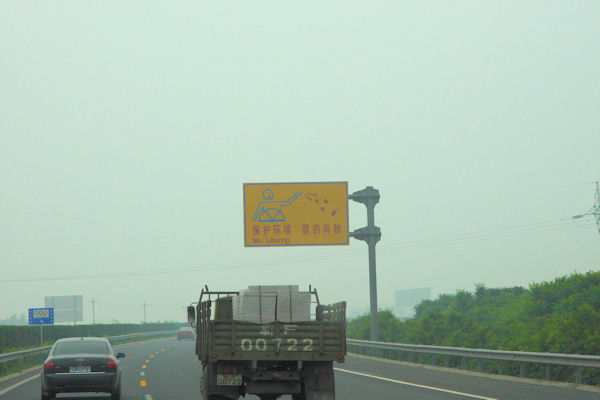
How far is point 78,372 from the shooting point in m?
17.8

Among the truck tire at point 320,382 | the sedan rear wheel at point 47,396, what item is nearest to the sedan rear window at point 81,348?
the sedan rear wheel at point 47,396

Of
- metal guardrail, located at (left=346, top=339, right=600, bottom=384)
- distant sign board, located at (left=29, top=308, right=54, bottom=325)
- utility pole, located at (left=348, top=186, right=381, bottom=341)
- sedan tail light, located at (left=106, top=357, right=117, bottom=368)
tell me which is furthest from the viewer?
distant sign board, located at (left=29, top=308, right=54, bottom=325)

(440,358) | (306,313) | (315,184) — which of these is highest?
(315,184)

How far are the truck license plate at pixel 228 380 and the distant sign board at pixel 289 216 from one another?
81.1 ft

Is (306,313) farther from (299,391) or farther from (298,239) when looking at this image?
(298,239)

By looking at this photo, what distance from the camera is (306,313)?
15.9 m

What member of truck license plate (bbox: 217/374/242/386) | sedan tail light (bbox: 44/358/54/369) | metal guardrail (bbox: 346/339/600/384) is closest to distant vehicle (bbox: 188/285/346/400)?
truck license plate (bbox: 217/374/242/386)

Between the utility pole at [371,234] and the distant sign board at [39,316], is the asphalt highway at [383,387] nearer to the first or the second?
the utility pole at [371,234]

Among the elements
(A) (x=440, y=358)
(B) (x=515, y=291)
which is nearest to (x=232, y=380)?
(A) (x=440, y=358)

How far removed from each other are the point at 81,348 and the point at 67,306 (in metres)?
85.5

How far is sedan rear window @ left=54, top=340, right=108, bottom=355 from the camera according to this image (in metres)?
18.3

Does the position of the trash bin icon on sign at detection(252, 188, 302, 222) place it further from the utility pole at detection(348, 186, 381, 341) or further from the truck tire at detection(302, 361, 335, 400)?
the truck tire at detection(302, 361, 335, 400)

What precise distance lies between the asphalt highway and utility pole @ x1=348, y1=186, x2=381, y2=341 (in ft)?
39.6

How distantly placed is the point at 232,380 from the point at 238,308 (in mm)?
1470
